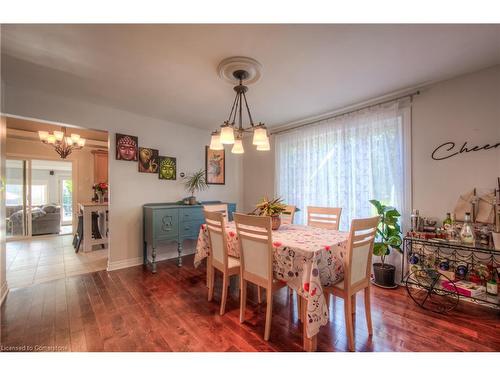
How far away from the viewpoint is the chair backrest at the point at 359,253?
55.8 inches

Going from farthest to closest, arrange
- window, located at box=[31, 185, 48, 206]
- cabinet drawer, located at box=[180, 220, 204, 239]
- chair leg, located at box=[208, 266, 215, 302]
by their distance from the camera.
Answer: window, located at box=[31, 185, 48, 206] → cabinet drawer, located at box=[180, 220, 204, 239] → chair leg, located at box=[208, 266, 215, 302]

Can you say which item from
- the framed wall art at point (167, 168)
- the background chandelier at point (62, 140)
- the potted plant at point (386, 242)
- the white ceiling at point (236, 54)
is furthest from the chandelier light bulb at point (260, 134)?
the background chandelier at point (62, 140)

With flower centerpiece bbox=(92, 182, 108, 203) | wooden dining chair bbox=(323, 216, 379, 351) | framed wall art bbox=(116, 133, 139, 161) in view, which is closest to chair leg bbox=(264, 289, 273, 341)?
wooden dining chair bbox=(323, 216, 379, 351)

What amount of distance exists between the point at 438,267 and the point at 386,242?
1.64 ft

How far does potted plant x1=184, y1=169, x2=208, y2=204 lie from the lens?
3.77 m

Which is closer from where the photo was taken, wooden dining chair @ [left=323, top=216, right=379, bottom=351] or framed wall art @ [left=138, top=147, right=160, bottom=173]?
wooden dining chair @ [left=323, top=216, right=379, bottom=351]

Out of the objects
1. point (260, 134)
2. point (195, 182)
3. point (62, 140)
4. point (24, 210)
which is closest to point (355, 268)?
point (260, 134)

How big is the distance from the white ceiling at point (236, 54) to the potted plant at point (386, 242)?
1449 mm

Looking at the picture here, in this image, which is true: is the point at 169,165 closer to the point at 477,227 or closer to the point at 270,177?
the point at 270,177

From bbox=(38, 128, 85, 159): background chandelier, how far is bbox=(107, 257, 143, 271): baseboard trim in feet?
7.90

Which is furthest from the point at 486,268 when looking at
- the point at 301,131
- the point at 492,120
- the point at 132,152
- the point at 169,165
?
the point at 132,152

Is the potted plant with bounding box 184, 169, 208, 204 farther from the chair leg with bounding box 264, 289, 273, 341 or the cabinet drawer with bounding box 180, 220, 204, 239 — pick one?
the chair leg with bounding box 264, 289, 273, 341

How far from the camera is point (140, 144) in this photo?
3322 mm
